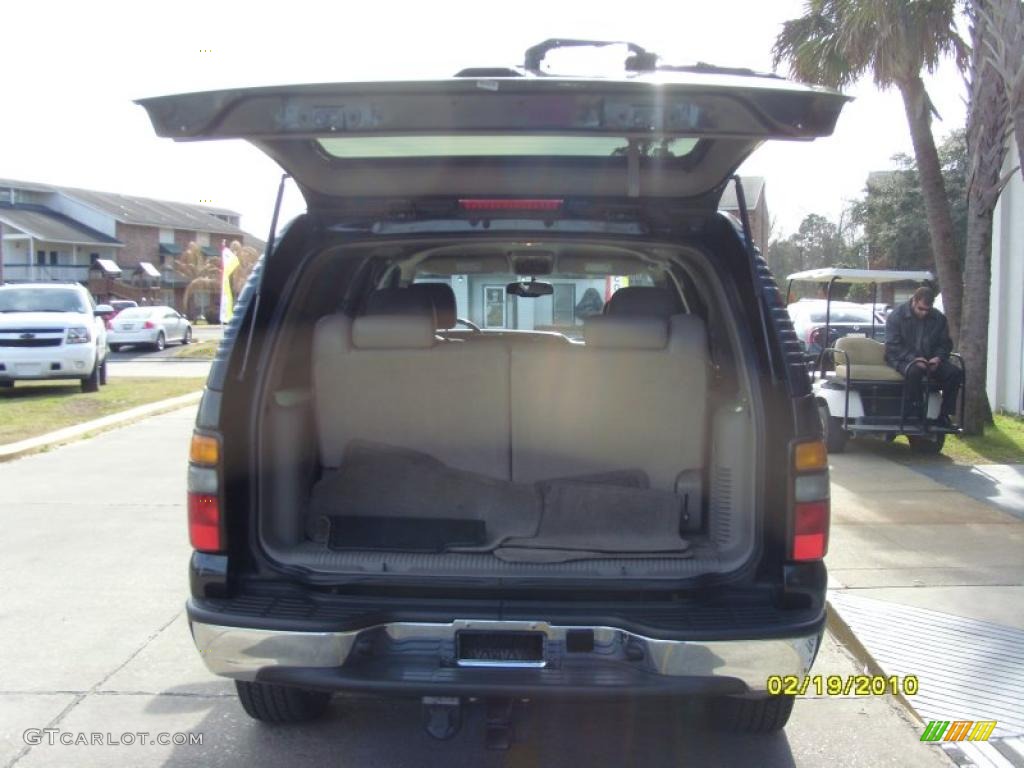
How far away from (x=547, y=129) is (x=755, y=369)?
45.1 inches

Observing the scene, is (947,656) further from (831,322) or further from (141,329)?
(141,329)

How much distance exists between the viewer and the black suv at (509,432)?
3145mm

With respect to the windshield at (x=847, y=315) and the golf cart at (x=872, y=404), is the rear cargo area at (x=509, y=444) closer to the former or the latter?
the golf cart at (x=872, y=404)

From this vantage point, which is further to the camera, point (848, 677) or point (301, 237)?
point (848, 677)

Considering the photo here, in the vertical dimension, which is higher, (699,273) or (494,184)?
(494,184)

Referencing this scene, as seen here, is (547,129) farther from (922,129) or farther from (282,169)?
(922,129)

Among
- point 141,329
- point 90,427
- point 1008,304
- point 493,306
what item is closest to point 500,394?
point 493,306

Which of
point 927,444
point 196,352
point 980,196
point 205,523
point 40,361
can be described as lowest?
point 196,352

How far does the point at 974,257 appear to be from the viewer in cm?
1081

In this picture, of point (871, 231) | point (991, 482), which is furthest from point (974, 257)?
point (871, 231)

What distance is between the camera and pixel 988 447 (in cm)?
1030

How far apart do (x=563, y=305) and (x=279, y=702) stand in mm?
3235

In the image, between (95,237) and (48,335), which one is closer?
(48,335)

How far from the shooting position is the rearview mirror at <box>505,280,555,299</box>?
598 cm
